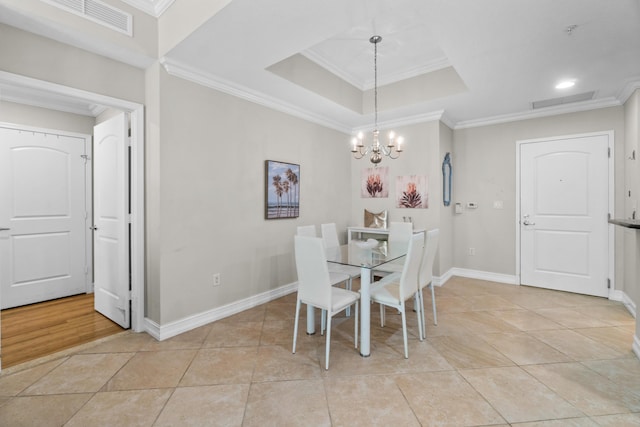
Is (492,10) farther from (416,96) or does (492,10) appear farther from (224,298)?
(224,298)

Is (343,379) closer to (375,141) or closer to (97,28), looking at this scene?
(375,141)

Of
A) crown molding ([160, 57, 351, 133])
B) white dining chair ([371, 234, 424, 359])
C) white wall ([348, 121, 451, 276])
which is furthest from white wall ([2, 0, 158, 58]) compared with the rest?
white wall ([348, 121, 451, 276])

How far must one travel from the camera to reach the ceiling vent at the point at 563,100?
3.52 meters

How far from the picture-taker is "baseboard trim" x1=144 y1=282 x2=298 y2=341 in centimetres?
265

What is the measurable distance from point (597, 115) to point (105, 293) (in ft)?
20.5

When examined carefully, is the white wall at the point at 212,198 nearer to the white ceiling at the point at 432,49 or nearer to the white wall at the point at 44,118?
the white ceiling at the point at 432,49

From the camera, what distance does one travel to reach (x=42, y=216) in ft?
11.8

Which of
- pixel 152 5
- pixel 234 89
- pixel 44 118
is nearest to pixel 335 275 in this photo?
pixel 234 89

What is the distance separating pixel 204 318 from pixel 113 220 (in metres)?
1.35

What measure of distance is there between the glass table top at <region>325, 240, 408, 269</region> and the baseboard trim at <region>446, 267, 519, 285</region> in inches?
77.0

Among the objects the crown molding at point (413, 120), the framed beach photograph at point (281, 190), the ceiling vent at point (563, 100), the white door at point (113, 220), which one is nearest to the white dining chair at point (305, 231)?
the framed beach photograph at point (281, 190)

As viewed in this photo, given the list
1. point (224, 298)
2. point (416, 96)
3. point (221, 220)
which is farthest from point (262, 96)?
point (224, 298)

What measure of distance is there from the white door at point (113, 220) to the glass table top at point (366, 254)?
1.99 metres

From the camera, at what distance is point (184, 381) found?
2.02 m
